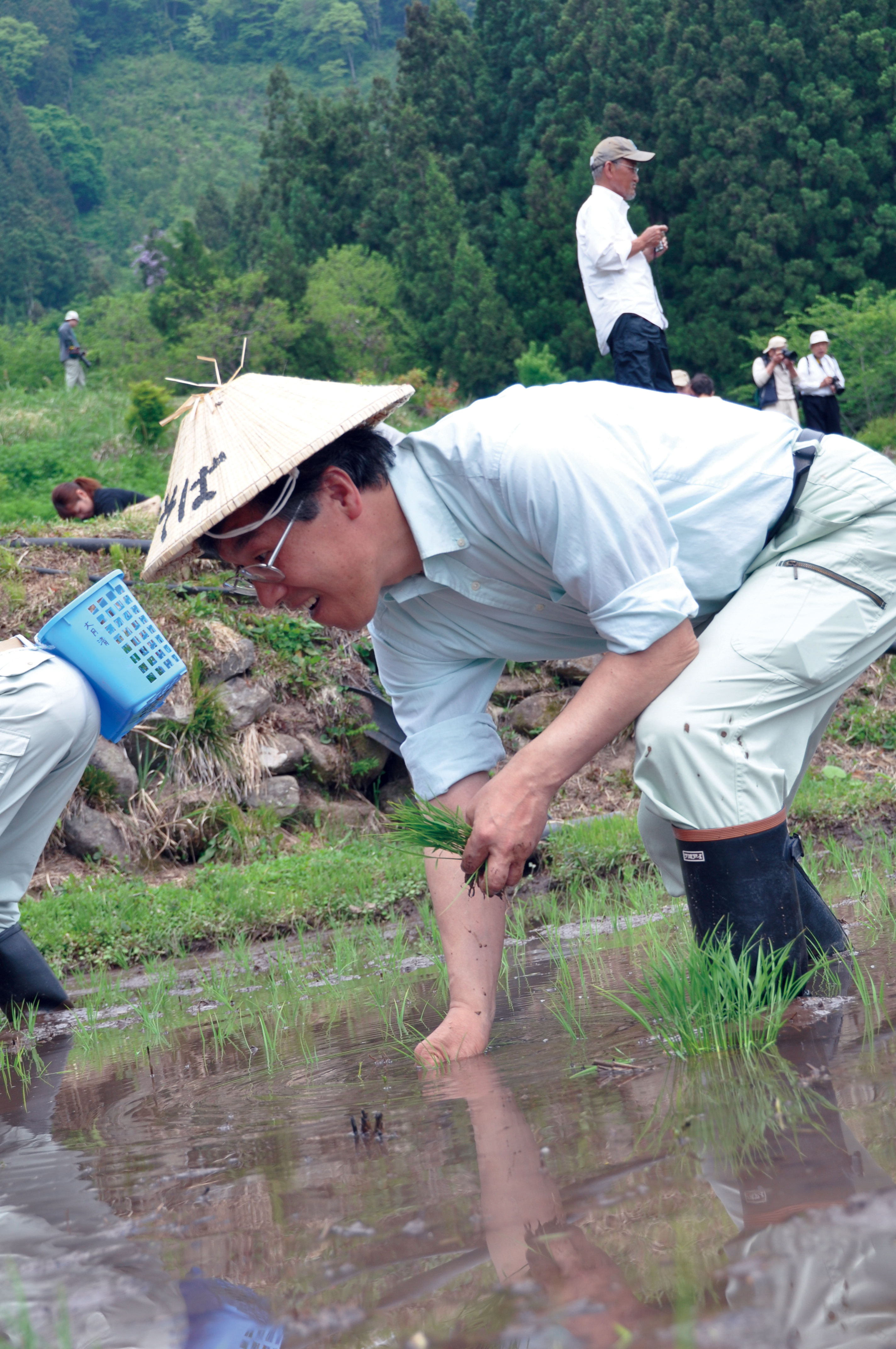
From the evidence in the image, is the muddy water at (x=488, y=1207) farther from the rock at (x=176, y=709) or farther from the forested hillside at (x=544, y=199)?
the forested hillside at (x=544, y=199)

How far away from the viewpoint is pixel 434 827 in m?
2.25

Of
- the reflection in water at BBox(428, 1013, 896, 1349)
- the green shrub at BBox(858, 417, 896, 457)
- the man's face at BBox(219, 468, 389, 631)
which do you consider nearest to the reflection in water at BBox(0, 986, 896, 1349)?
the reflection in water at BBox(428, 1013, 896, 1349)

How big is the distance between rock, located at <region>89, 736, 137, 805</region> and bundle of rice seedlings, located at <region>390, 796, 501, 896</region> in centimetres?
345

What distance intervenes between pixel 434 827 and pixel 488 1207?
1031mm

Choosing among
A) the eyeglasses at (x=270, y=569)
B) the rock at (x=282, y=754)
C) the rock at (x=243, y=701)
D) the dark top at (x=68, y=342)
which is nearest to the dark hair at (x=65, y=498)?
the rock at (x=243, y=701)

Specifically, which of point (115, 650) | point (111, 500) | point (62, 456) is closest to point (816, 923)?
point (115, 650)

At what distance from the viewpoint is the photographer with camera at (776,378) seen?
1120 centimetres

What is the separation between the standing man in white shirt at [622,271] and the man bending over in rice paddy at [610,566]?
4.59m

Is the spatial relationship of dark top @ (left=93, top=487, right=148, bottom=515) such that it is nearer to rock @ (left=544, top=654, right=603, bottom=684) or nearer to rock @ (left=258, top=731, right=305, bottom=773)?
rock @ (left=258, top=731, right=305, bottom=773)

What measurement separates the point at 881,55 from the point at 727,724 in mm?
26250

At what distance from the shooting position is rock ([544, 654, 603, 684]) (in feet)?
21.5

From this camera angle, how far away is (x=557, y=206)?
82.7ft

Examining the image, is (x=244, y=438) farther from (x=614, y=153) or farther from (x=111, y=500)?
(x=111, y=500)

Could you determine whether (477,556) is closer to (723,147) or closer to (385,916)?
(385,916)
